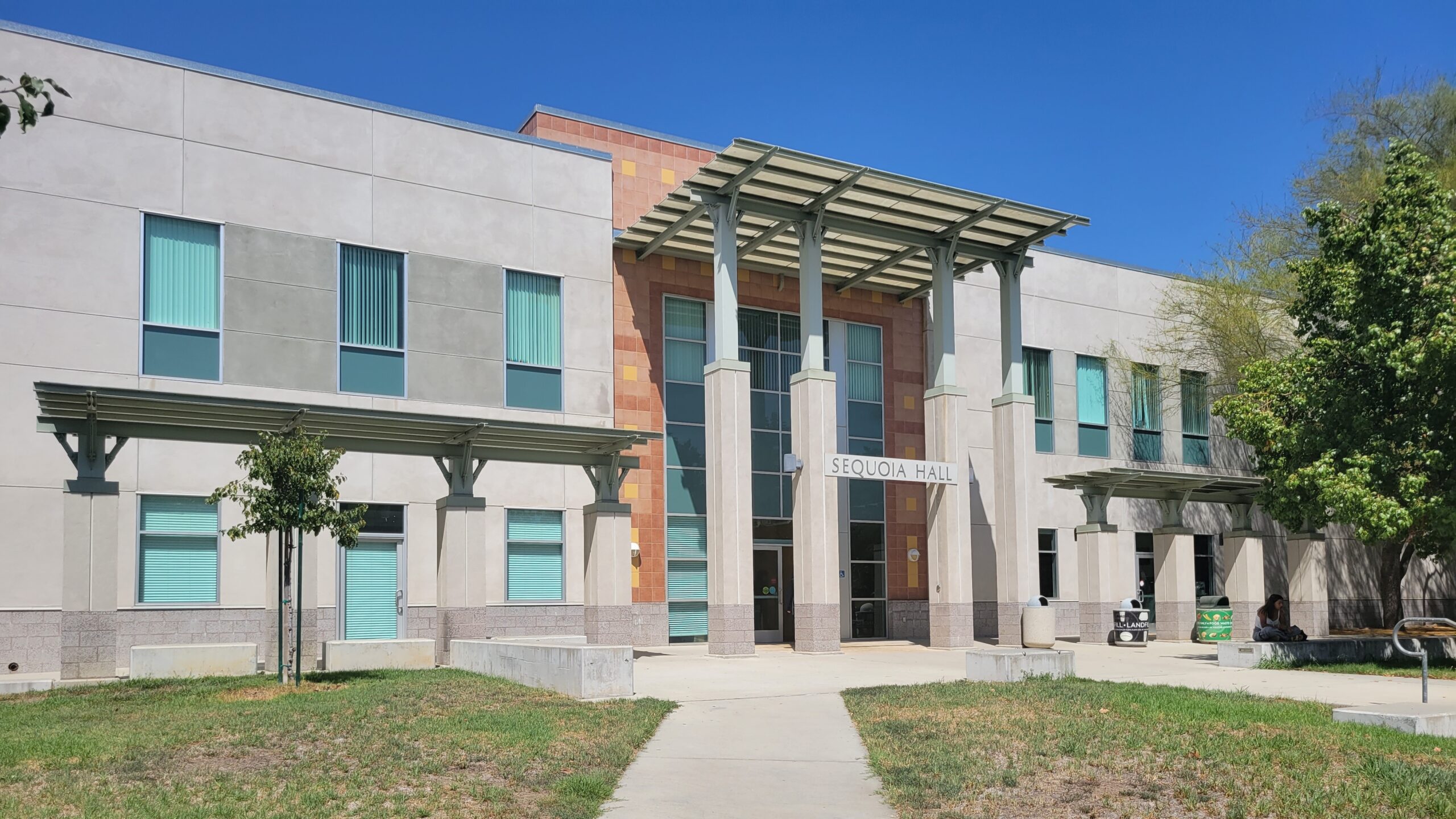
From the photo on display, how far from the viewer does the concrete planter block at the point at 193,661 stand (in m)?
18.0

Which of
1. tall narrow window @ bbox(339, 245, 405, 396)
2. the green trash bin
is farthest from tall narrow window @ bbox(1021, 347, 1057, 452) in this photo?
tall narrow window @ bbox(339, 245, 405, 396)

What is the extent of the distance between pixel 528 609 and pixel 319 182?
32.0ft

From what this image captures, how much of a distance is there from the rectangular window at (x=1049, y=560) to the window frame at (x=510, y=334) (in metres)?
14.7

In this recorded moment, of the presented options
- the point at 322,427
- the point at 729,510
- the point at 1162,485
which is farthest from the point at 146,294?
the point at 1162,485

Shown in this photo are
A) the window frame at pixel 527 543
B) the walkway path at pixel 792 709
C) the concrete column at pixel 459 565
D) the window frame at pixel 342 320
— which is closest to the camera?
the walkway path at pixel 792 709

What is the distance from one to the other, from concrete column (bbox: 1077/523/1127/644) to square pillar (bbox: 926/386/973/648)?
116 inches

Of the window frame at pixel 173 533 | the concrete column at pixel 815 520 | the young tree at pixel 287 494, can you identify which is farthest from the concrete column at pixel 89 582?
the concrete column at pixel 815 520

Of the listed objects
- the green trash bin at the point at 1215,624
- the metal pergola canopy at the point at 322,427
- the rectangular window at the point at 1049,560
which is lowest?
the green trash bin at the point at 1215,624

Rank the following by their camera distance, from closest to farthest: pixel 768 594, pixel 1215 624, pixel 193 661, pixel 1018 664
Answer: pixel 1018 664 → pixel 193 661 → pixel 1215 624 → pixel 768 594

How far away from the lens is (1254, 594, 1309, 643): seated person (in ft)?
70.8

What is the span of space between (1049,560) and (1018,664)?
60.0ft

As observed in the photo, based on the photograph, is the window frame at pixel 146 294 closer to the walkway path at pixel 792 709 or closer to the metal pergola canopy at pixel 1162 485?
the walkway path at pixel 792 709

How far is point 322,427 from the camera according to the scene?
20297mm

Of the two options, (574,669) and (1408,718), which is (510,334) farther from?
(1408,718)
